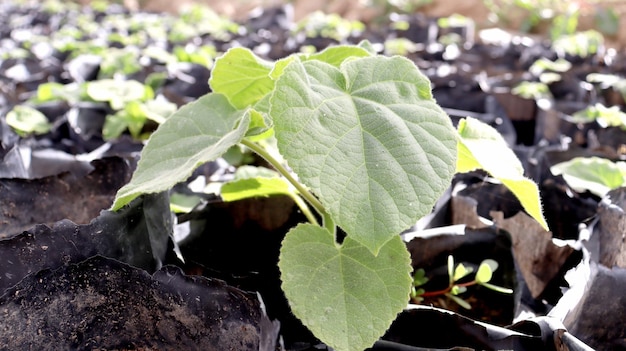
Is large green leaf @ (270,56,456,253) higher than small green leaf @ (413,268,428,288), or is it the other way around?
large green leaf @ (270,56,456,253)

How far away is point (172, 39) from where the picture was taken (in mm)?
4867

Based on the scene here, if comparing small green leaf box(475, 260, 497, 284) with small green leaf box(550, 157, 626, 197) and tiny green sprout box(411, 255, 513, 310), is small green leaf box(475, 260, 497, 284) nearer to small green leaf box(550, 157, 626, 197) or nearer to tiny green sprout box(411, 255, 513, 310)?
tiny green sprout box(411, 255, 513, 310)

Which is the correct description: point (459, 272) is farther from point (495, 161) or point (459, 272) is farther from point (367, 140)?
point (367, 140)

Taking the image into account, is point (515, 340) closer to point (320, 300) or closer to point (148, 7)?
point (320, 300)

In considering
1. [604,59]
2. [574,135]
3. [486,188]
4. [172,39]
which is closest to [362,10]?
[172,39]

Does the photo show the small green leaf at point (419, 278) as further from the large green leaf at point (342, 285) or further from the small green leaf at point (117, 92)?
the small green leaf at point (117, 92)

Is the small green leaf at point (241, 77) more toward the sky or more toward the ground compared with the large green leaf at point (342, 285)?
more toward the sky

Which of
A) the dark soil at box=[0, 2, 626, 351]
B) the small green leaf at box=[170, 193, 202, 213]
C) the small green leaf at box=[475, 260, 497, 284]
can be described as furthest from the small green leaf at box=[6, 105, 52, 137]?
the small green leaf at box=[475, 260, 497, 284]

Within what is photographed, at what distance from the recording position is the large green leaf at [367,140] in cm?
64

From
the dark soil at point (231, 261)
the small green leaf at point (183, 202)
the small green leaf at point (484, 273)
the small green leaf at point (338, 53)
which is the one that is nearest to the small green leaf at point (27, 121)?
the dark soil at point (231, 261)

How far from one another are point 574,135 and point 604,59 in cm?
220

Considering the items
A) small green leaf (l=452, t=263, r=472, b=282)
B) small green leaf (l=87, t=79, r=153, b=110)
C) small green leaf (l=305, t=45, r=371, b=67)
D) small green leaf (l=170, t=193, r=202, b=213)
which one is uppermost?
small green leaf (l=305, t=45, r=371, b=67)

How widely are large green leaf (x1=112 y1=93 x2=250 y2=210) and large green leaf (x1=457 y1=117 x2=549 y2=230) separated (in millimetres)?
321

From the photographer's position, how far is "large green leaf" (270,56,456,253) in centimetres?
64
